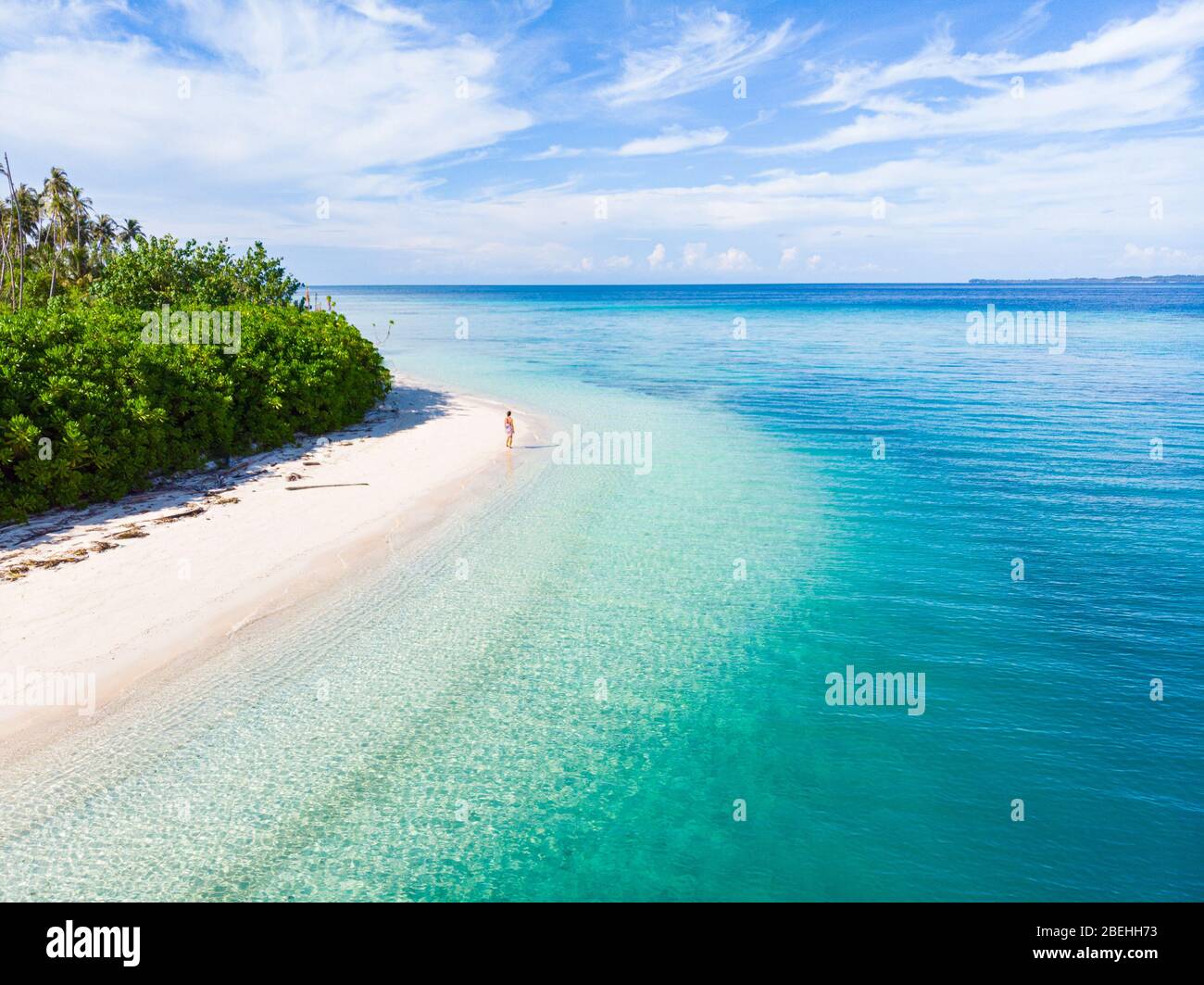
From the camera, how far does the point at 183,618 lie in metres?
13.9

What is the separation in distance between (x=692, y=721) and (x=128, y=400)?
1801 centimetres

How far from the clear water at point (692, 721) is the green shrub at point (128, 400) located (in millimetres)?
8860

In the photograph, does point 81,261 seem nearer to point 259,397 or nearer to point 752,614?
point 259,397

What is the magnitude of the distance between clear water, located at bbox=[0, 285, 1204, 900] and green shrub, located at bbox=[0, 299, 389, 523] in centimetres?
886

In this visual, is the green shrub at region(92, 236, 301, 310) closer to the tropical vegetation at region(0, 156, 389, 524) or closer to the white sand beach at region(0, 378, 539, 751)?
the tropical vegetation at region(0, 156, 389, 524)

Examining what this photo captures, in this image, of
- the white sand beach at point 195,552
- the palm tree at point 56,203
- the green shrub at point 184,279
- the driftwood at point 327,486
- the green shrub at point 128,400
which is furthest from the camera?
the palm tree at point 56,203

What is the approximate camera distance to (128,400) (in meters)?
20.0

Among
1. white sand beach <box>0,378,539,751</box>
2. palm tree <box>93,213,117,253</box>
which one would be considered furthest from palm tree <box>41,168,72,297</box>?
white sand beach <box>0,378,539,751</box>

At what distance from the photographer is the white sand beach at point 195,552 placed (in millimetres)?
12406

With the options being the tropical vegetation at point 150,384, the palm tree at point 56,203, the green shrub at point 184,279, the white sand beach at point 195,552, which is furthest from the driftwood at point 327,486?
the palm tree at point 56,203

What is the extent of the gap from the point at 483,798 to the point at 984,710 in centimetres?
797

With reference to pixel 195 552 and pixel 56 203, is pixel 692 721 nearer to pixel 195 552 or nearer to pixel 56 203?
pixel 195 552

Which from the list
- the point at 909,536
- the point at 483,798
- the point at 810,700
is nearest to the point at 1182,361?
the point at 909,536

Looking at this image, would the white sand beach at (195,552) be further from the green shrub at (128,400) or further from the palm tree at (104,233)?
the palm tree at (104,233)
